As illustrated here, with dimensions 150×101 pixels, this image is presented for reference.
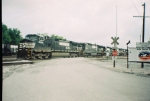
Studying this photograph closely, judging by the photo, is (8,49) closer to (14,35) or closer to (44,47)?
(44,47)

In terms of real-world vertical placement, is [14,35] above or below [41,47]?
above

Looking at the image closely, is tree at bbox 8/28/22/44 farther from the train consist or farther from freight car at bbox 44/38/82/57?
the train consist

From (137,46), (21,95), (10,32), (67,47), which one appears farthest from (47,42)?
(10,32)

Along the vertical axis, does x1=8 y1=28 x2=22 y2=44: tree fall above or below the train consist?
above

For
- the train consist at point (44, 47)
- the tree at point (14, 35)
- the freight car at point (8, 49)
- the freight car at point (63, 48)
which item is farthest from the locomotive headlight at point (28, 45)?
the tree at point (14, 35)

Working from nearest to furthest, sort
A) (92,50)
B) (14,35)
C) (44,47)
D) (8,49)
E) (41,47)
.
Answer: (41,47) < (44,47) < (8,49) < (92,50) < (14,35)

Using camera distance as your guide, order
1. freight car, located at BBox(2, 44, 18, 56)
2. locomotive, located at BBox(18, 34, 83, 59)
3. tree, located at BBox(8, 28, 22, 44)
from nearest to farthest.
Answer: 1. locomotive, located at BBox(18, 34, 83, 59)
2. freight car, located at BBox(2, 44, 18, 56)
3. tree, located at BBox(8, 28, 22, 44)

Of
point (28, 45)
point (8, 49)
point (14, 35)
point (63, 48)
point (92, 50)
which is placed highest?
point (14, 35)

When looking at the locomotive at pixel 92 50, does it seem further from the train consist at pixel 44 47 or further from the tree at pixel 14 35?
the tree at pixel 14 35

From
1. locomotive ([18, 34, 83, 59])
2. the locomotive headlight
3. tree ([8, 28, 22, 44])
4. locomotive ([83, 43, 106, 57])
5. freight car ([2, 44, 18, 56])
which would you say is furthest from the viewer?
tree ([8, 28, 22, 44])

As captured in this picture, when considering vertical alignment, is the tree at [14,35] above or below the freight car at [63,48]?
above

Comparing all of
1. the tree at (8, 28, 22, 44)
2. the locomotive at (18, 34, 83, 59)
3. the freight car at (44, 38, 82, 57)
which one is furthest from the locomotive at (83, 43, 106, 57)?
the tree at (8, 28, 22, 44)

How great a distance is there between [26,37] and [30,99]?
70.8 ft

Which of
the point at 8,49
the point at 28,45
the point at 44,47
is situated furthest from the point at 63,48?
the point at 8,49
